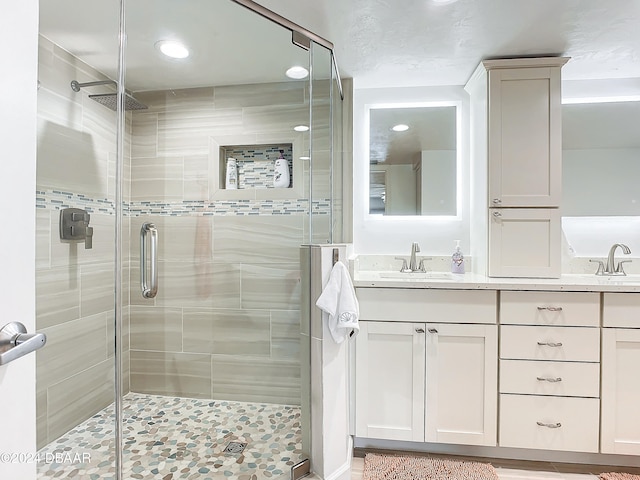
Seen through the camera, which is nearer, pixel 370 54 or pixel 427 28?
pixel 427 28

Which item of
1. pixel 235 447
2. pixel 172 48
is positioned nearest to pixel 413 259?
pixel 235 447

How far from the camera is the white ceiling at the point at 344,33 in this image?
4.89 feet

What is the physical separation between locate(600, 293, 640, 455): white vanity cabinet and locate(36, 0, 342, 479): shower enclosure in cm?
150

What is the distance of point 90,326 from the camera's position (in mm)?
1547

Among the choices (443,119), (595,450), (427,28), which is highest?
(427,28)

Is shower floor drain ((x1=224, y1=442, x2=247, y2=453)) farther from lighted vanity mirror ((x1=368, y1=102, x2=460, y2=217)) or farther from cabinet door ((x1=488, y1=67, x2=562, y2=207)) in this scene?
cabinet door ((x1=488, y1=67, x2=562, y2=207))

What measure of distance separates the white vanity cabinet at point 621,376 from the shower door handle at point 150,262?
230 cm

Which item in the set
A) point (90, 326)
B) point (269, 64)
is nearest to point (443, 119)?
point (269, 64)

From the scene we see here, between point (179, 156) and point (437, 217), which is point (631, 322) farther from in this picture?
point (179, 156)

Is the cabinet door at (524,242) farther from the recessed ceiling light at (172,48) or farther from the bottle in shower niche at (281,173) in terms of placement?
the recessed ceiling light at (172,48)

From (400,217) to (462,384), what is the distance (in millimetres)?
1145

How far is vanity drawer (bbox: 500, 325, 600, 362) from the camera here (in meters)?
1.84

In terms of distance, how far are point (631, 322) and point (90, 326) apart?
259 centimetres

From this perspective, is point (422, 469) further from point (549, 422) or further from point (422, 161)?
point (422, 161)
